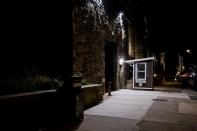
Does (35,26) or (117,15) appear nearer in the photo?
(35,26)

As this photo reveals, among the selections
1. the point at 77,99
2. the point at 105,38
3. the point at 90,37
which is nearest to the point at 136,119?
the point at 77,99

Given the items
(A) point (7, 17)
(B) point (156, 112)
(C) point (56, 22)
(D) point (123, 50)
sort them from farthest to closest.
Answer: (D) point (123, 50) < (C) point (56, 22) < (B) point (156, 112) < (A) point (7, 17)

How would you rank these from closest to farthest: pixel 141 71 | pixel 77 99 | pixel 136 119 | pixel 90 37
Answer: pixel 77 99, pixel 136 119, pixel 90 37, pixel 141 71

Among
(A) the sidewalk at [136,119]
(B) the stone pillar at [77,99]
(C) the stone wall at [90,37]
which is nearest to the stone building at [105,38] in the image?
(C) the stone wall at [90,37]

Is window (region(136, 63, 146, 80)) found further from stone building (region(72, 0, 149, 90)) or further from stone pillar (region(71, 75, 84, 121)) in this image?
stone pillar (region(71, 75, 84, 121))

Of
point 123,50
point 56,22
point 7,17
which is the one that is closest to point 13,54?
point 7,17

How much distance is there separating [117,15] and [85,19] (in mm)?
5854

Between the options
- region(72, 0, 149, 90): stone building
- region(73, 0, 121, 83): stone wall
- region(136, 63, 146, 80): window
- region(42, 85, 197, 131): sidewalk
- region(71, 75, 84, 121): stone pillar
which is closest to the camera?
region(42, 85, 197, 131): sidewalk

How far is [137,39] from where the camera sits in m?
22.0

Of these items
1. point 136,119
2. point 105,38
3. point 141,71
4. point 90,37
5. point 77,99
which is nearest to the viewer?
point 77,99

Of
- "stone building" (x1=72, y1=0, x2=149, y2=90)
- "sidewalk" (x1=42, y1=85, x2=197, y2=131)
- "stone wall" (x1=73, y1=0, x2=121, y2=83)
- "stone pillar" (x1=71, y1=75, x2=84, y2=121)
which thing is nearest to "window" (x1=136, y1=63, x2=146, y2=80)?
"stone building" (x1=72, y1=0, x2=149, y2=90)

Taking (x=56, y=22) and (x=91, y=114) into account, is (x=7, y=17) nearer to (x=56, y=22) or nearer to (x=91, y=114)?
(x=56, y=22)

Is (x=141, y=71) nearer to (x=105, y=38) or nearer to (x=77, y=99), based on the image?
(x=105, y=38)

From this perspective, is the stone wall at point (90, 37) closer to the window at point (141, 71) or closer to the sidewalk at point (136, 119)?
the sidewalk at point (136, 119)
